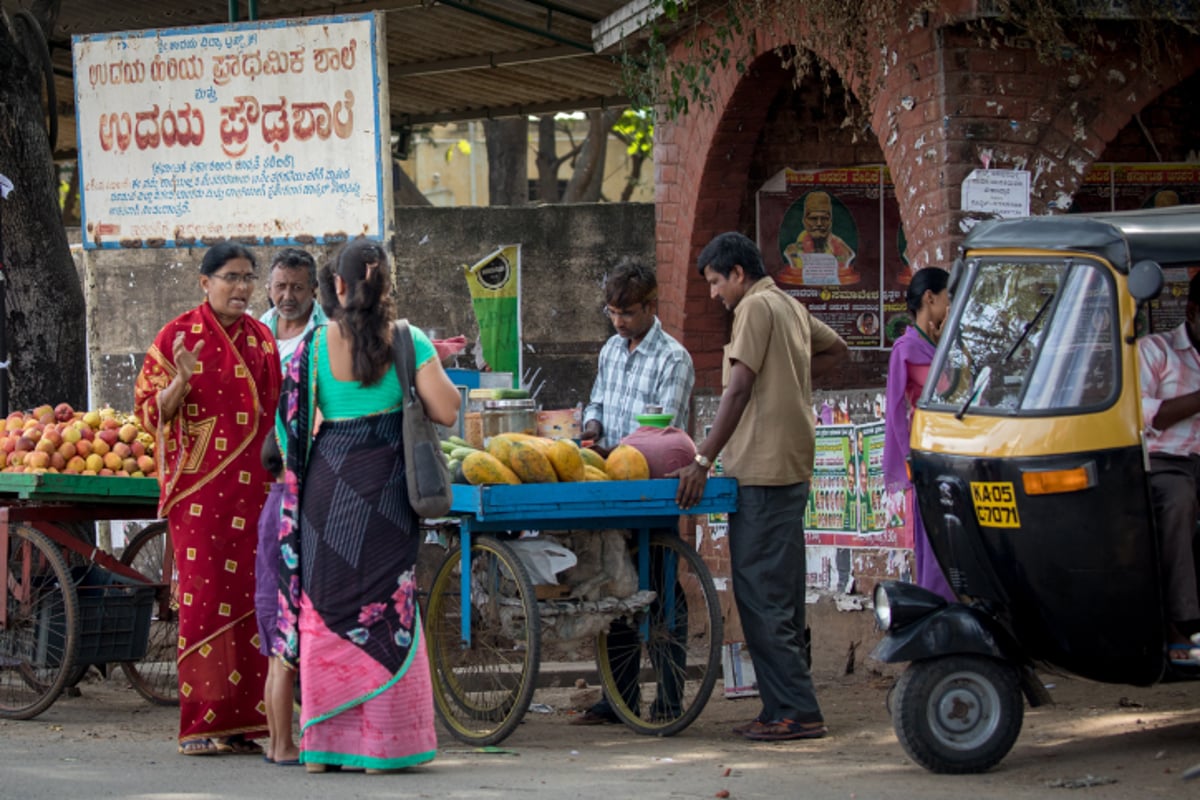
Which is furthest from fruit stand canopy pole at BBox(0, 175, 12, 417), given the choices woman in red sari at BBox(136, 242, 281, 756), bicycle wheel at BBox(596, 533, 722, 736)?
bicycle wheel at BBox(596, 533, 722, 736)

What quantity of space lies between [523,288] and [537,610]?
5041mm

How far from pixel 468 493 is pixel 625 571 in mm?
828

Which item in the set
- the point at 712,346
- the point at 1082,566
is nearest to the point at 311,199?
the point at 712,346

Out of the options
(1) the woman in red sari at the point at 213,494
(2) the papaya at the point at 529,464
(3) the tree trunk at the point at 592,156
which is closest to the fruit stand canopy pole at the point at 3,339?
(1) the woman in red sari at the point at 213,494

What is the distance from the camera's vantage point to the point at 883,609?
19.6ft

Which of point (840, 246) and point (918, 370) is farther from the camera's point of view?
point (840, 246)

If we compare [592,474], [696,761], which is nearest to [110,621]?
[592,474]

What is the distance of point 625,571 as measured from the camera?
6.84 meters

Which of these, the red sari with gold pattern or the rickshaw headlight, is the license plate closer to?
the rickshaw headlight

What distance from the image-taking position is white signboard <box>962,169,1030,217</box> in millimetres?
8039

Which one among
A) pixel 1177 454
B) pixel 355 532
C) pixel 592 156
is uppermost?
pixel 592 156

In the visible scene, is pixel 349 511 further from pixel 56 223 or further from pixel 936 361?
pixel 56 223

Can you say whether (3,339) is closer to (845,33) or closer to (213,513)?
(213,513)

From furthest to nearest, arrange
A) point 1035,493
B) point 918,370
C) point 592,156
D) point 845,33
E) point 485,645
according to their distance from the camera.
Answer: point 592,156, point 845,33, point 918,370, point 485,645, point 1035,493
